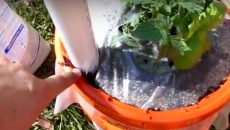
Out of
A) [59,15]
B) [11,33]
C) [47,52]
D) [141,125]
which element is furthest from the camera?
[47,52]

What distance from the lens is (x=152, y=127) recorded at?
876 millimetres

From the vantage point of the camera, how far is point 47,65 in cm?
135

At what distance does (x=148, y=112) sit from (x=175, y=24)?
178mm

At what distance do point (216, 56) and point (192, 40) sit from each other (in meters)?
0.12

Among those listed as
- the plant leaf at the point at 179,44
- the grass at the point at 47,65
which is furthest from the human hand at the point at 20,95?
the grass at the point at 47,65

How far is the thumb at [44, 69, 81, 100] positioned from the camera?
0.83m

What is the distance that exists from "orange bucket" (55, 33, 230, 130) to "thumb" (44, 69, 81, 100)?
0.02m

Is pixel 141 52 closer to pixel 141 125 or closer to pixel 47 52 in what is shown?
pixel 141 125

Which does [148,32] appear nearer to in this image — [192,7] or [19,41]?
[192,7]

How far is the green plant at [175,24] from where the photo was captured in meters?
0.77

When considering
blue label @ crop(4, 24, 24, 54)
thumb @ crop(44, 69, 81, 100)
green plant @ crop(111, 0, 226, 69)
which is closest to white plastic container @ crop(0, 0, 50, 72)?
blue label @ crop(4, 24, 24, 54)

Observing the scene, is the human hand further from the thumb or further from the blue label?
the blue label

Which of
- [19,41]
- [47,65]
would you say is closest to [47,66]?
[47,65]

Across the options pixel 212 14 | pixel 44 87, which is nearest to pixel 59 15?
pixel 44 87
